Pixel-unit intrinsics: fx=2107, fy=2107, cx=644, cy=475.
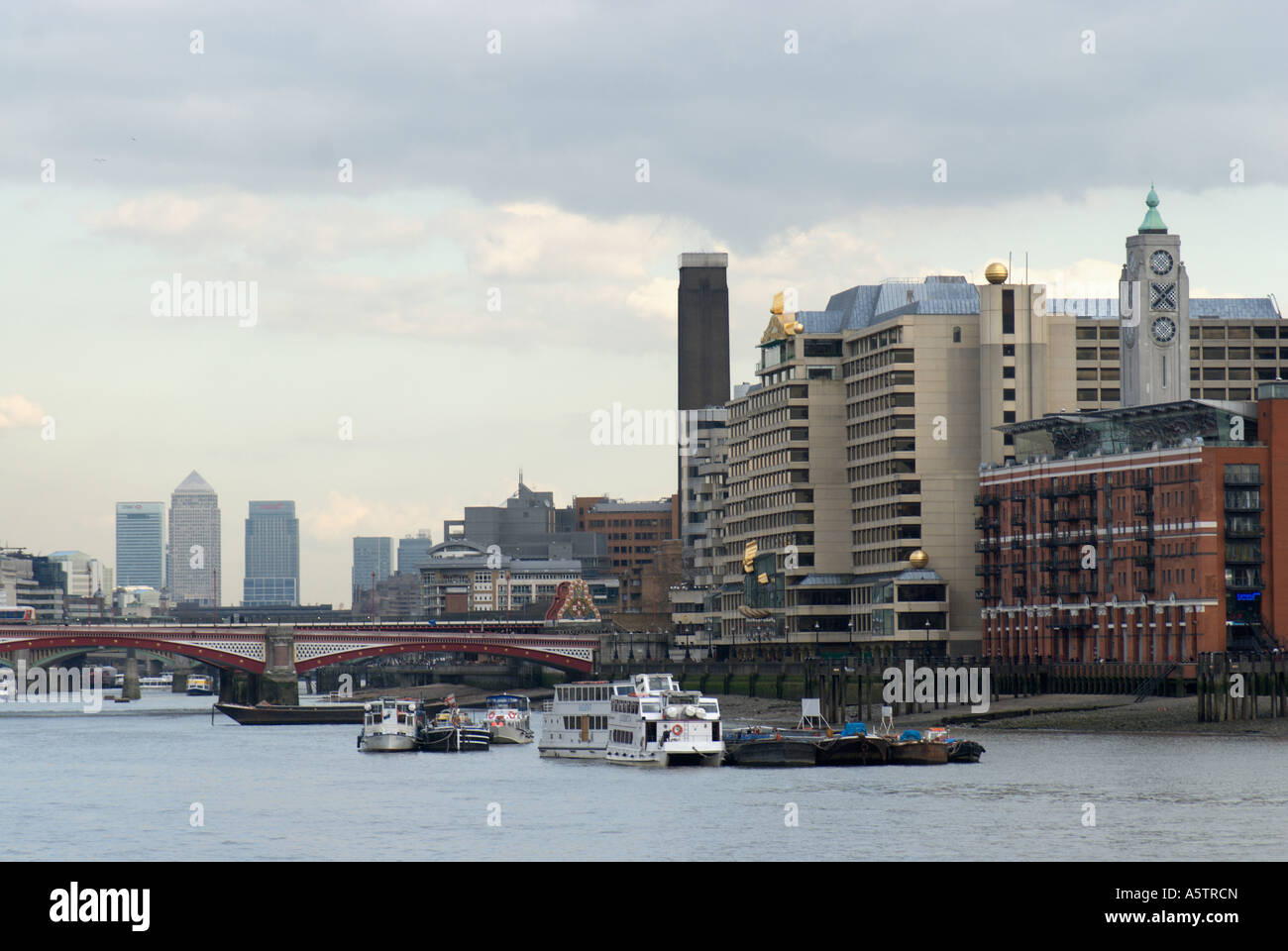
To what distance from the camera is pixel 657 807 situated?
7656cm

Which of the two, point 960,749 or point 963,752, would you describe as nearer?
point 963,752

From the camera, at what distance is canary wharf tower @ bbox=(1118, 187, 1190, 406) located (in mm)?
161375

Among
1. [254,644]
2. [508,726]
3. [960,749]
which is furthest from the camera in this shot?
[254,644]

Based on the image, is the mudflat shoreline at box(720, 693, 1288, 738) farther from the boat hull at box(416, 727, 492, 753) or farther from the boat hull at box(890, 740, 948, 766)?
the boat hull at box(416, 727, 492, 753)

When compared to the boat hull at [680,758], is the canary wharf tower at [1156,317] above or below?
above

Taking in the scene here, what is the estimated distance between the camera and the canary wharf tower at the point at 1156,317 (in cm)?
16138

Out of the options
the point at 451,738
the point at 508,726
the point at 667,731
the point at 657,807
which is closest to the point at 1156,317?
the point at 508,726

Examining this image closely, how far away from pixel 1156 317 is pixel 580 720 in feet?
231

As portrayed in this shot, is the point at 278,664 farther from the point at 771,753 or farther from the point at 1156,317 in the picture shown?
the point at 771,753

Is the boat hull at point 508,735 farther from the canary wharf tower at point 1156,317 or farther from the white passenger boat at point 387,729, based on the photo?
the canary wharf tower at point 1156,317

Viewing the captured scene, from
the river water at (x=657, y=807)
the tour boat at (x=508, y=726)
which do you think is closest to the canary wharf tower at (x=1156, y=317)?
the river water at (x=657, y=807)

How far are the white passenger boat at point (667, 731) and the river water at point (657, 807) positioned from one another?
1.72 meters
